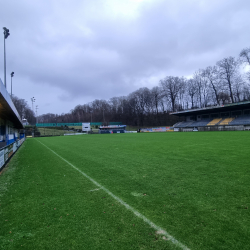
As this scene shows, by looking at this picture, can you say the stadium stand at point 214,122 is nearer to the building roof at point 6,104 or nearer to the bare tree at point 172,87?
the bare tree at point 172,87

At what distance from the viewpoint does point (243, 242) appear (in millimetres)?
2475

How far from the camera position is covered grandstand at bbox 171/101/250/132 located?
128 feet

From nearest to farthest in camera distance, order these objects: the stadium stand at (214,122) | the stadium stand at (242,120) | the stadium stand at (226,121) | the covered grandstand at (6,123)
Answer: the covered grandstand at (6,123) → the stadium stand at (242,120) → the stadium stand at (226,121) → the stadium stand at (214,122)

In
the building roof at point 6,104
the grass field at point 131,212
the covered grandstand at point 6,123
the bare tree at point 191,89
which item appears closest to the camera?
the grass field at point 131,212

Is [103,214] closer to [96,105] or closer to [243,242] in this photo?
→ [243,242]

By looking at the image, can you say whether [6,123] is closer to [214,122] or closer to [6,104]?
[6,104]

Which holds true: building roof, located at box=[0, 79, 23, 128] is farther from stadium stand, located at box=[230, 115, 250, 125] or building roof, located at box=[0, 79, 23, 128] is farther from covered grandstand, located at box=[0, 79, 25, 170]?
stadium stand, located at box=[230, 115, 250, 125]

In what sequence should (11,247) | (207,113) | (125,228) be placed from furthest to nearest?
1. (207,113)
2. (125,228)
3. (11,247)

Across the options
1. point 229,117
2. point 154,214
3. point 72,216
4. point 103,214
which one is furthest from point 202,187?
point 229,117

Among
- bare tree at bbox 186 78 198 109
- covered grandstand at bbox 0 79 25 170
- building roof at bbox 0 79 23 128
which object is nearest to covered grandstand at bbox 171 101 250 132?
bare tree at bbox 186 78 198 109

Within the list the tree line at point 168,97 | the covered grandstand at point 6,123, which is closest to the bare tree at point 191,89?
the tree line at point 168,97

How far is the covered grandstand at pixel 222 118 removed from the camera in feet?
128

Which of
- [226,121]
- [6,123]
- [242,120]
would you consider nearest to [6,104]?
[6,123]

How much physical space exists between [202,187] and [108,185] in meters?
2.78
